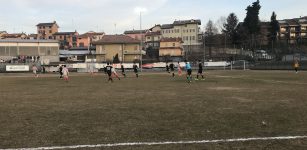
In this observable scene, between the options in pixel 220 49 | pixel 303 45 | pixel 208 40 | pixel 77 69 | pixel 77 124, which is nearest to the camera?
pixel 77 124

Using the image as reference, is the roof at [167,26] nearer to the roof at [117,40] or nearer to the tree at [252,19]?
the roof at [117,40]

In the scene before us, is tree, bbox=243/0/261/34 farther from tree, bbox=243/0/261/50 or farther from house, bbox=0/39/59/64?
house, bbox=0/39/59/64

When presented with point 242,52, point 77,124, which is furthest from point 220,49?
point 77,124

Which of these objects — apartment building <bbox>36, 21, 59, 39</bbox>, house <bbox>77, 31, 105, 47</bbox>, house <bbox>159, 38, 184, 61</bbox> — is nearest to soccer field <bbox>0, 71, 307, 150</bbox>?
house <bbox>159, 38, 184, 61</bbox>

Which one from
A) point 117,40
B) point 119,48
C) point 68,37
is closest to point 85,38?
point 68,37

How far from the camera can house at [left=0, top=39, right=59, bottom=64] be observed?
9594 cm

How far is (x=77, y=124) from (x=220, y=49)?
82.0 m

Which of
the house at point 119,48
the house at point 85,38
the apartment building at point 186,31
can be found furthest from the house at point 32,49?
the apartment building at point 186,31

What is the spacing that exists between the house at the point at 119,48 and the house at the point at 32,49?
1110 centimetres

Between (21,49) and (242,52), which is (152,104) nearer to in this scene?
(242,52)

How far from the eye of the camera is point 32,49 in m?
99.1

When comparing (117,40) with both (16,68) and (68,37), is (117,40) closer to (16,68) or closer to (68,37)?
(16,68)

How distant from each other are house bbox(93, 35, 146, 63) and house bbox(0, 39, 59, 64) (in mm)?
11104

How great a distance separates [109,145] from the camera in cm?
742
